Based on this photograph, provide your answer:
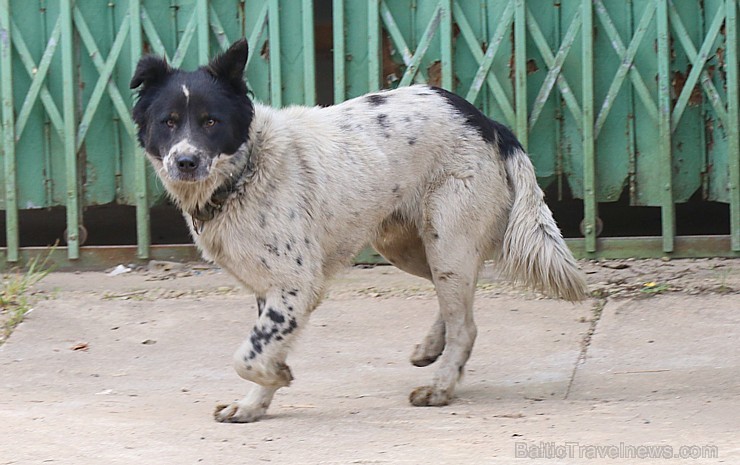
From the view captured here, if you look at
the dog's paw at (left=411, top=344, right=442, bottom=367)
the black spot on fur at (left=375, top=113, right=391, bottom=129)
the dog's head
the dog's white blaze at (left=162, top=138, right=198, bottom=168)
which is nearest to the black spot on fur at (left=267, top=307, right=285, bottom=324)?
the dog's head

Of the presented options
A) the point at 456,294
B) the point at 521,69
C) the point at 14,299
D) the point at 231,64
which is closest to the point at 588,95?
the point at 521,69

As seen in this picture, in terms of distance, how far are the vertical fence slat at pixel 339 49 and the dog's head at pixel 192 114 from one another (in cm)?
257

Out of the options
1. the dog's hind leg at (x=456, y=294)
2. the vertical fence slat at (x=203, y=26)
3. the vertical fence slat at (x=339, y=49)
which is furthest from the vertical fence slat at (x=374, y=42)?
the dog's hind leg at (x=456, y=294)

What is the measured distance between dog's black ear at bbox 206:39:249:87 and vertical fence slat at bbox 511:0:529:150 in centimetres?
283

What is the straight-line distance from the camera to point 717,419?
168 inches

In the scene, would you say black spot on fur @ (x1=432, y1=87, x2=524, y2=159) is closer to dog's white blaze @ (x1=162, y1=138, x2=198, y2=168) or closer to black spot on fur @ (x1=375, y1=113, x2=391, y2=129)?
black spot on fur @ (x1=375, y1=113, x2=391, y2=129)

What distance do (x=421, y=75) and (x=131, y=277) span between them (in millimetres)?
2283

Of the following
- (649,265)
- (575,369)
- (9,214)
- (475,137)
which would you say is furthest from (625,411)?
(9,214)

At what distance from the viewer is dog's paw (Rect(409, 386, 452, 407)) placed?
489 cm

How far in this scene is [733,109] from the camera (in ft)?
22.9

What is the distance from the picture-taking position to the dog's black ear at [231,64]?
4.71 meters

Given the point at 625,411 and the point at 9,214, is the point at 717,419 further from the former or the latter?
the point at 9,214

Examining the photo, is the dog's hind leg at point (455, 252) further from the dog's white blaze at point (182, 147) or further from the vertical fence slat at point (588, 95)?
the vertical fence slat at point (588, 95)

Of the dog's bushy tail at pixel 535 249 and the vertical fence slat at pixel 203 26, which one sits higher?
the vertical fence slat at pixel 203 26
